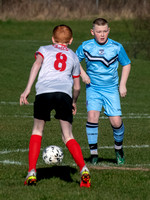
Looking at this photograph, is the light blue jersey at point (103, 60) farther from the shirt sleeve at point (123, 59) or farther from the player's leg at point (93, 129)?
the player's leg at point (93, 129)

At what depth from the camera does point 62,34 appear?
7.14 meters

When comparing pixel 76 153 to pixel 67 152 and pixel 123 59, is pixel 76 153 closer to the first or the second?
pixel 123 59

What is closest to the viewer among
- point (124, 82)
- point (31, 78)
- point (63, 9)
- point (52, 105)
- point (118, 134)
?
point (31, 78)

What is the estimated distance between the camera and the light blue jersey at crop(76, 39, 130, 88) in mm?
9335

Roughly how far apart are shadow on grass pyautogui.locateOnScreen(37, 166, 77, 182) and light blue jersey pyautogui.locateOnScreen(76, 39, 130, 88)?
169 cm

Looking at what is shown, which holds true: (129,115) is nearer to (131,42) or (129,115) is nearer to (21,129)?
(21,129)

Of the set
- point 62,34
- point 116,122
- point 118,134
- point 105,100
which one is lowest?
point 118,134

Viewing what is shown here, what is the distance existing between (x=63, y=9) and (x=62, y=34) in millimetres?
32892

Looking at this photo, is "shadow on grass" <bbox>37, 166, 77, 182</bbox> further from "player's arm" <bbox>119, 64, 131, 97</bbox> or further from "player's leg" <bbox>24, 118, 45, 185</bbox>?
"player's arm" <bbox>119, 64, 131, 97</bbox>

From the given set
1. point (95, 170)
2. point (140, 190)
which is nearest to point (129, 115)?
point (95, 170)

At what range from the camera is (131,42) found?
1324 inches

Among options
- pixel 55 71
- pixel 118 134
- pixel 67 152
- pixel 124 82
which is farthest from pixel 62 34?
pixel 67 152

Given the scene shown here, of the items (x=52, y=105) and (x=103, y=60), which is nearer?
(x=52, y=105)

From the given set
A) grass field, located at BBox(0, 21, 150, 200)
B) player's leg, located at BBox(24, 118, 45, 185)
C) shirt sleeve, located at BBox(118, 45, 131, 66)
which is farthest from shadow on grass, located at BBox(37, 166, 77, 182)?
shirt sleeve, located at BBox(118, 45, 131, 66)
